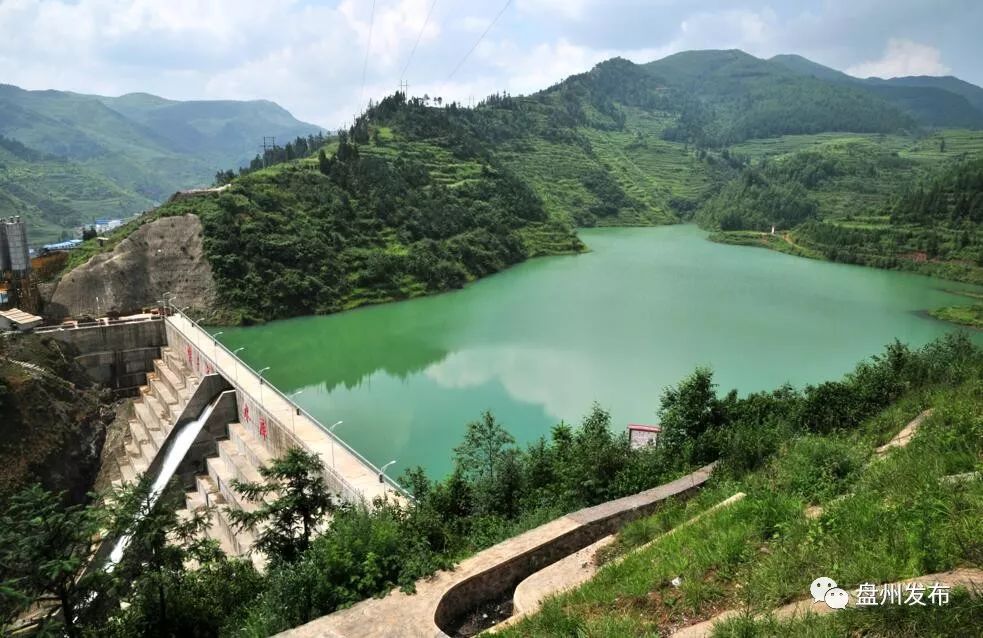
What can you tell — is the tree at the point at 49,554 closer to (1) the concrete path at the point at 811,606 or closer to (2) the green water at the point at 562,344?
(1) the concrete path at the point at 811,606

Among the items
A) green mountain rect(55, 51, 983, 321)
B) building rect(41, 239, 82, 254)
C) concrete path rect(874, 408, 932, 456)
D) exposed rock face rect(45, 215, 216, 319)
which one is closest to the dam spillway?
concrete path rect(874, 408, 932, 456)

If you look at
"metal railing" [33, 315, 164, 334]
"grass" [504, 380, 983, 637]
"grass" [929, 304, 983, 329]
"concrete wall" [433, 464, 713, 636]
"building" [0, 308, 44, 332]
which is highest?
"grass" [504, 380, 983, 637]

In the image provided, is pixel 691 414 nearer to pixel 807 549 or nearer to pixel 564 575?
pixel 564 575

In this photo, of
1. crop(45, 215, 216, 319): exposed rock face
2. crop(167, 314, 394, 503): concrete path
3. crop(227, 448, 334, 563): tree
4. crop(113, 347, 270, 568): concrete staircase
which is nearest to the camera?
crop(227, 448, 334, 563): tree

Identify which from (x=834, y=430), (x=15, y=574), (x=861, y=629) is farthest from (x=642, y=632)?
(x=15, y=574)

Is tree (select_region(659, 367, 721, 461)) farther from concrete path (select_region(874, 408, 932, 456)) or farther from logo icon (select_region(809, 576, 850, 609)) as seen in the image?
logo icon (select_region(809, 576, 850, 609))

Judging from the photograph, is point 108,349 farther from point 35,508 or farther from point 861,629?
point 861,629

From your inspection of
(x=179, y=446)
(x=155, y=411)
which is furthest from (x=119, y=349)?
(x=179, y=446)
